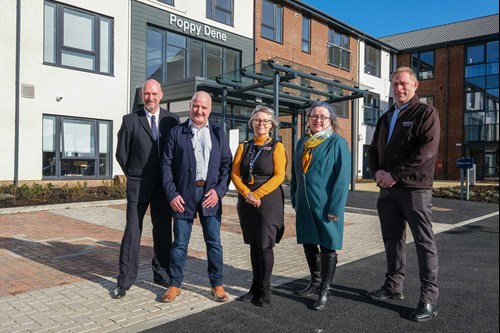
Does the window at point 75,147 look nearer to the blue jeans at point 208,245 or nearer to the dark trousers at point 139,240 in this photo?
the dark trousers at point 139,240

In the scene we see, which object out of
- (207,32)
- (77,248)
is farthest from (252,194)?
(207,32)

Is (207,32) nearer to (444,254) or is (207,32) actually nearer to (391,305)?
(444,254)

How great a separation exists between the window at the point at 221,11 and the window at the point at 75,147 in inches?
250

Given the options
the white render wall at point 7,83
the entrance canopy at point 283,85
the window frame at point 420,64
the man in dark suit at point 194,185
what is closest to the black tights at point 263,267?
the man in dark suit at point 194,185

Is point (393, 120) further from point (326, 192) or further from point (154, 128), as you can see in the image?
→ point (154, 128)

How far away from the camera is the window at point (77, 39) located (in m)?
12.8

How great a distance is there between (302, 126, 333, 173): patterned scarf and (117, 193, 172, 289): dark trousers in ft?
4.86

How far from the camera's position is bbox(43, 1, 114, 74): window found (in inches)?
504

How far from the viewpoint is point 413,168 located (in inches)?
140

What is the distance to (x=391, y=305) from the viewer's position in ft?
12.7

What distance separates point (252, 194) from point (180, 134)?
0.89 metres

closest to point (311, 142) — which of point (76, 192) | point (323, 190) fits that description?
point (323, 190)

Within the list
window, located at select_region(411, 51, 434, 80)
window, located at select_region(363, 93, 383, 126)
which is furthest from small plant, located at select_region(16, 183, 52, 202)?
window, located at select_region(411, 51, 434, 80)

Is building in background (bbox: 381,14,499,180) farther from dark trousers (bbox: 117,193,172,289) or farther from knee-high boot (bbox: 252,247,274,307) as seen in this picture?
dark trousers (bbox: 117,193,172,289)
